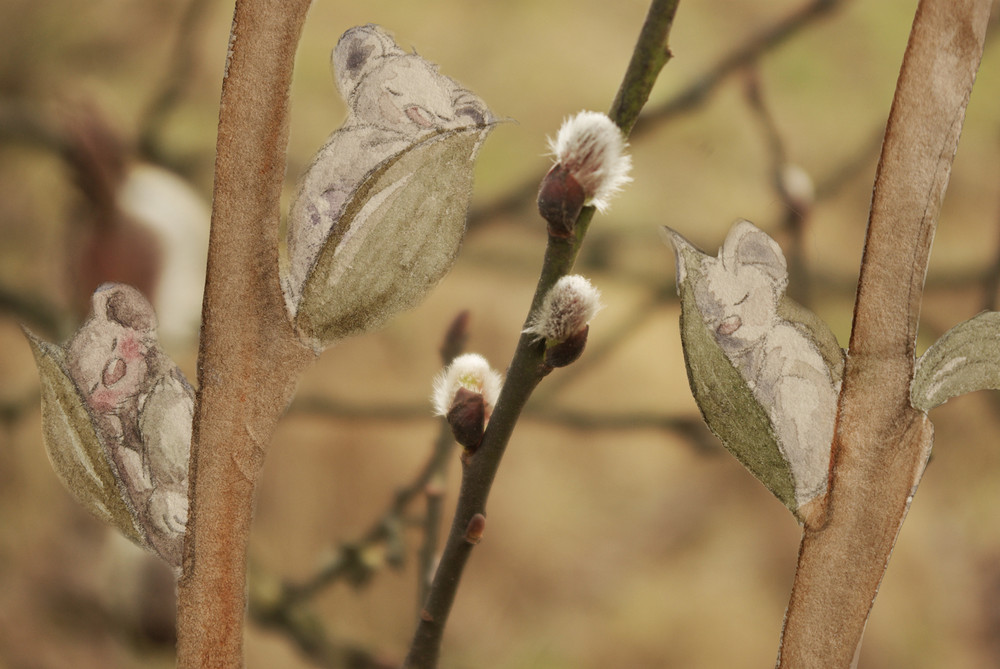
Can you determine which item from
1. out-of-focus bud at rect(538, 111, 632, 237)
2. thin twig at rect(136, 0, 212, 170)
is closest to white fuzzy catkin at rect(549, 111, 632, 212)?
out-of-focus bud at rect(538, 111, 632, 237)

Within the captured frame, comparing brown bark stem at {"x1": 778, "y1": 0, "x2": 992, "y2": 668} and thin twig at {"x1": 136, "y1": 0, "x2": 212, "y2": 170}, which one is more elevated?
thin twig at {"x1": 136, "y1": 0, "x2": 212, "y2": 170}

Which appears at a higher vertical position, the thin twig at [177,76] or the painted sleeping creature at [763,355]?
the thin twig at [177,76]

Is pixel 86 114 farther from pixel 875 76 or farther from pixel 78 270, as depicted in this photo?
pixel 875 76

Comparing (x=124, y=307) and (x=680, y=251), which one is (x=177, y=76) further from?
(x=680, y=251)

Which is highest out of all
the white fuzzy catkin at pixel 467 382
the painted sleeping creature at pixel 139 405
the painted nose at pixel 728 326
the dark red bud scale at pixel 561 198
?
the dark red bud scale at pixel 561 198

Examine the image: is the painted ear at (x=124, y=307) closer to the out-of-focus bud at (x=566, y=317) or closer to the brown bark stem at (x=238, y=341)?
the brown bark stem at (x=238, y=341)

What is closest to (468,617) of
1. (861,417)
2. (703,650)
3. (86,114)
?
(703,650)

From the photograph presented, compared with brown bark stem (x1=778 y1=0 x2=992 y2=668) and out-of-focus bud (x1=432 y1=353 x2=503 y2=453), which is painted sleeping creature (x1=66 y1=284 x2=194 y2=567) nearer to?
out-of-focus bud (x1=432 y1=353 x2=503 y2=453)

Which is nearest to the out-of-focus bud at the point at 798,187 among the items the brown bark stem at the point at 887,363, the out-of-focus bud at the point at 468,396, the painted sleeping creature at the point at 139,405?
the brown bark stem at the point at 887,363
